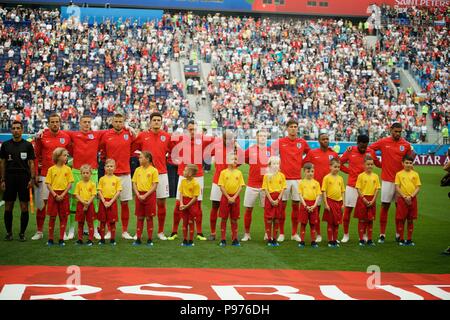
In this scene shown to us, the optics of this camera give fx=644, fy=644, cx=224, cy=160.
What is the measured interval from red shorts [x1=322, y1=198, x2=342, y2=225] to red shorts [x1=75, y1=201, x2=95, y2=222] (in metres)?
3.88

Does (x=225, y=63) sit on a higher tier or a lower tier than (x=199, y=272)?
higher

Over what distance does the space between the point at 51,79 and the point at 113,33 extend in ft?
22.8

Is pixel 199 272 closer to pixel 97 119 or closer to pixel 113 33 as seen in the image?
pixel 97 119

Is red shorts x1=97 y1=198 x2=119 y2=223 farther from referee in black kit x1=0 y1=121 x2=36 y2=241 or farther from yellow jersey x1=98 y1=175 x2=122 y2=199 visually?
referee in black kit x1=0 y1=121 x2=36 y2=241

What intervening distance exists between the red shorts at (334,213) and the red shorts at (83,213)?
12.7 ft

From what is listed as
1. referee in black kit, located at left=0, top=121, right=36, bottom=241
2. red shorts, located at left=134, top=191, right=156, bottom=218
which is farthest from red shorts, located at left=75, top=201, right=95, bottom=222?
referee in black kit, located at left=0, top=121, right=36, bottom=241

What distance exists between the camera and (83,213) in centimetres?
1038

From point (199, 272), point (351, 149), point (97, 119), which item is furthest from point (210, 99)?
point (199, 272)

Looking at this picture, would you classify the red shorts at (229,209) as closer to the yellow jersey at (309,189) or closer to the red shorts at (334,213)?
the yellow jersey at (309,189)

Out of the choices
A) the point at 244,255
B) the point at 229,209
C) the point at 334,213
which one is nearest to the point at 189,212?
the point at 229,209

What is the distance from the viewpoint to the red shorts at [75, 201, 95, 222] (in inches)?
409

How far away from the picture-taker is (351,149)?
1166 centimetres

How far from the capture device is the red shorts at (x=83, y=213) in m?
10.4

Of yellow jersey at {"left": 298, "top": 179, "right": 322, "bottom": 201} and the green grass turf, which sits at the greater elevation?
yellow jersey at {"left": 298, "top": 179, "right": 322, "bottom": 201}
